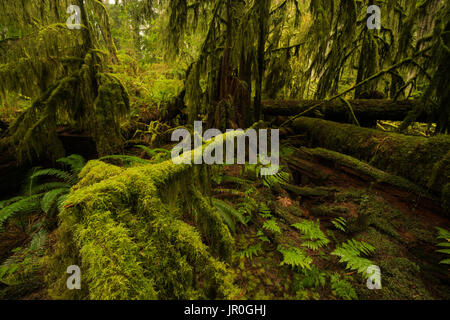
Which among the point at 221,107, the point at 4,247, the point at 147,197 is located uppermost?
the point at 221,107

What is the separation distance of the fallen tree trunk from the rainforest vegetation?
0.04m

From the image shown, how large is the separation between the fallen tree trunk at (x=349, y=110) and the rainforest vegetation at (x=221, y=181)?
0.04 metres

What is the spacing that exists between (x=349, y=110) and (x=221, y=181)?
4082mm

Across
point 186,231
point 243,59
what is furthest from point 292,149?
point 186,231

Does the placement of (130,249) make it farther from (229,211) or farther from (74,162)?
(74,162)

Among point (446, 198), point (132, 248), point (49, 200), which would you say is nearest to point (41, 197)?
point (49, 200)

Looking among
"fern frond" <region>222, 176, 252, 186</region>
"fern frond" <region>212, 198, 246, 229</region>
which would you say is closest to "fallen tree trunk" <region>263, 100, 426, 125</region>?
"fern frond" <region>222, 176, 252, 186</region>

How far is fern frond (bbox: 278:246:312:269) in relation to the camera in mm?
2344

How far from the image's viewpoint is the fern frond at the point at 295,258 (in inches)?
92.3

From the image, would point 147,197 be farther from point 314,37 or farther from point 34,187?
point 314,37

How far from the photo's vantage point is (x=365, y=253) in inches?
101

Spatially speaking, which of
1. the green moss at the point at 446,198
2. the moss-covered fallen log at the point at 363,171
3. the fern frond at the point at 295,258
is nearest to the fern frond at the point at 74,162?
the fern frond at the point at 295,258

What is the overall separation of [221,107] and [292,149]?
2.35 meters

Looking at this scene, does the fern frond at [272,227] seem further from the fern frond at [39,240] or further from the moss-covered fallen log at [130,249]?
the fern frond at [39,240]
